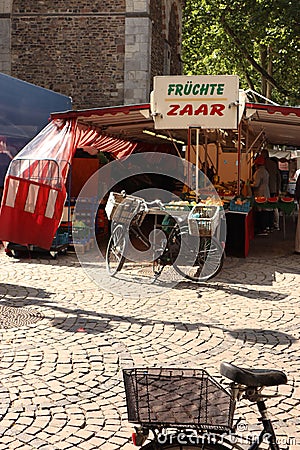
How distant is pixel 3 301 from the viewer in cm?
705

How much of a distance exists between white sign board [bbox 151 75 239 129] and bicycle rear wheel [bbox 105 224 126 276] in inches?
82.6

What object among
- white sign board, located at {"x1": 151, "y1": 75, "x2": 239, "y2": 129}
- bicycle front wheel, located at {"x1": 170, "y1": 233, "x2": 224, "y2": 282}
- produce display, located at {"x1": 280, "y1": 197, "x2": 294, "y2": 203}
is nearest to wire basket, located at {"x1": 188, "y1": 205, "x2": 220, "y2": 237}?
bicycle front wheel, located at {"x1": 170, "y1": 233, "x2": 224, "y2": 282}

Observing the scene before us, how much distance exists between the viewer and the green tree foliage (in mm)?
22047

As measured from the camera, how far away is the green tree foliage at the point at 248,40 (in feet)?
72.3

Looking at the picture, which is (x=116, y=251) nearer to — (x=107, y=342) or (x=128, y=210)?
(x=128, y=210)

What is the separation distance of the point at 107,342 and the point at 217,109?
499cm

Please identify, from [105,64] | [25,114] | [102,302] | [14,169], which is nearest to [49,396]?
[102,302]

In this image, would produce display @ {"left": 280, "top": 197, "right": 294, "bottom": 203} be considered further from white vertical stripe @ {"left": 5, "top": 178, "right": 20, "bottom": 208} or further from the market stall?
white vertical stripe @ {"left": 5, "top": 178, "right": 20, "bottom": 208}

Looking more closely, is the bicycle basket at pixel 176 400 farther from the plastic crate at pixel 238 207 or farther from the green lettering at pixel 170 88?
the plastic crate at pixel 238 207

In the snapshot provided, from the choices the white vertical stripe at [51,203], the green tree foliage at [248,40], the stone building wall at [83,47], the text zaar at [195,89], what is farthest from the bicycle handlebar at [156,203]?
the green tree foliage at [248,40]

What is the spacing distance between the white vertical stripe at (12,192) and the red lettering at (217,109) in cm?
317

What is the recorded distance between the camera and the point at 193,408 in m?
2.69

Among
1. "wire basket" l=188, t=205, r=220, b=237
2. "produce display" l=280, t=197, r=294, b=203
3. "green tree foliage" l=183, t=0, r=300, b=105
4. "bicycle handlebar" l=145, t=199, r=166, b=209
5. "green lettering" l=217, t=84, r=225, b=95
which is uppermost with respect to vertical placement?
"green tree foliage" l=183, t=0, r=300, b=105

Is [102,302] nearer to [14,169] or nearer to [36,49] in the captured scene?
[14,169]
